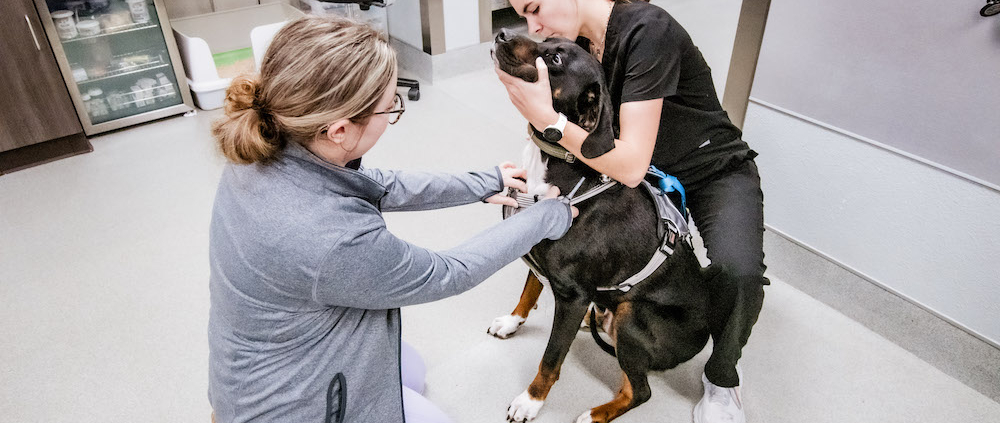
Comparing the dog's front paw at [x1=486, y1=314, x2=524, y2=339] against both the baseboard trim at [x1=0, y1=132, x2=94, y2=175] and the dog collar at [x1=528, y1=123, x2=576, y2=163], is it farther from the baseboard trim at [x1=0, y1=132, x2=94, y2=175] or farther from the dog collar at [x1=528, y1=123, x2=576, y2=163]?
the baseboard trim at [x1=0, y1=132, x2=94, y2=175]

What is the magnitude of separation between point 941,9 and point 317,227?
5.42 ft

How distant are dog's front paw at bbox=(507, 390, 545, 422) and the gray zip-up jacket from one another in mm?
521

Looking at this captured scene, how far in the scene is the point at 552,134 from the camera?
4.01ft

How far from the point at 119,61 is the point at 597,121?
3.26 meters

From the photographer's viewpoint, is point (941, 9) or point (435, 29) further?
point (435, 29)

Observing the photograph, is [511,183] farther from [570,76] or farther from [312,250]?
[312,250]

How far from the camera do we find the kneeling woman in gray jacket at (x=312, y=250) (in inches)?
37.2

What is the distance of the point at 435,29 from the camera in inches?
148

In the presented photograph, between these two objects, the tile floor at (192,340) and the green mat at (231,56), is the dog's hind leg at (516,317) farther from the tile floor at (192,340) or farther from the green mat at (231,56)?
the green mat at (231,56)

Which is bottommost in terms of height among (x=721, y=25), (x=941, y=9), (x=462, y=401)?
(x=462, y=401)

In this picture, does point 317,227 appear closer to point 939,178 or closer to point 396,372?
point 396,372

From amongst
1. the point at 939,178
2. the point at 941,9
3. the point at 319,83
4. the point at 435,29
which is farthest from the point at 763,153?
→ the point at 435,29

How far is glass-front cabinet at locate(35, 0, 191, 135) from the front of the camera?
3.17m

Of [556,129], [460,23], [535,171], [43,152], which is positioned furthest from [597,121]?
[43,152]
